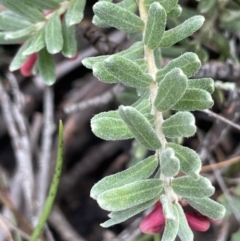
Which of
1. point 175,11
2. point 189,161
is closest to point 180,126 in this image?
point 189,161

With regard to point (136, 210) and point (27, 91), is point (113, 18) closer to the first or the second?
point (136, 210)

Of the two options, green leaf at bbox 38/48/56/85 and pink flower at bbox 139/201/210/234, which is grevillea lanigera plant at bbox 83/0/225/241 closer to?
pink flower at bbox 139/201/210/234

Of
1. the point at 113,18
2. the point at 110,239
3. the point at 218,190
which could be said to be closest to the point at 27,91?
the point at 110,239

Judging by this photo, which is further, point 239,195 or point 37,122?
point 37,122

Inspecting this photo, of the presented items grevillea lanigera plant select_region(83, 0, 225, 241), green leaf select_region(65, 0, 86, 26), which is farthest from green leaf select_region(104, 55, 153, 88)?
green leaf select_region(65, 0, 86, 26)

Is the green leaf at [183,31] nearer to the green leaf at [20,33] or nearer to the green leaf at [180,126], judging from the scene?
the green leaf at [180,126]

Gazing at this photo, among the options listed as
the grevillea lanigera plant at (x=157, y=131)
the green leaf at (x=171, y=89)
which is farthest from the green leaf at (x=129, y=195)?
the green leaf at (x=171, y=89)
